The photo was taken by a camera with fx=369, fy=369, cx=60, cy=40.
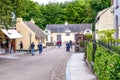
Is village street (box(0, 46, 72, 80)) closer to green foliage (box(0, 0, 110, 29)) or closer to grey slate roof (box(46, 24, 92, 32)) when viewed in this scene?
green foliage (box(0, 0, 110, 29))

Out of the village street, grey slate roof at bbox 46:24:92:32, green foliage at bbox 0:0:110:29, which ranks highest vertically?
green foliage at bbox 0:0:110:29

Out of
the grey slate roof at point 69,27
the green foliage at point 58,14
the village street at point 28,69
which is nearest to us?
the village street at point 28,69

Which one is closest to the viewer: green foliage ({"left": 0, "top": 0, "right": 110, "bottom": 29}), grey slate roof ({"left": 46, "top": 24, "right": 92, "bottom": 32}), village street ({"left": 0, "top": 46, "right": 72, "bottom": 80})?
village street ({"left": 0, "top": 46, "right": 72, "bottom": 80})

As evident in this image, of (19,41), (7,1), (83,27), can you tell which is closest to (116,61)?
(7,1)

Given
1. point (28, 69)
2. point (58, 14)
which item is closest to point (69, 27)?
point (58, 14)

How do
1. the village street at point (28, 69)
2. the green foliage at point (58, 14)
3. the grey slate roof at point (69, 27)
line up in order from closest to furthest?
the village street at point (28, 69) → the grey slate roof at point (69, 27) → the green foliage at point (58, 14)

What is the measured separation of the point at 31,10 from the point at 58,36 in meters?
9.44

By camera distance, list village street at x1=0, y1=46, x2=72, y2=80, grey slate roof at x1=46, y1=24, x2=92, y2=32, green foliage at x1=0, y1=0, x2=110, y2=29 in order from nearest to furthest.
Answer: village street at x1=0, y1=46, x2=72, y2=80 → grey slate roof at x1=46, y1=24, x2=92, y2=32 → green foliage at x1=0, y1=0, x2=110, y2=29

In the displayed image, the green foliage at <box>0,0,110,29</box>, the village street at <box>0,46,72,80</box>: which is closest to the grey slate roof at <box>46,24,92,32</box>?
the green foliage at <box>0,0,110,29</box>

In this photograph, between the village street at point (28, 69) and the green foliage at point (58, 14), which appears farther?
the green foliage at point (58, 14)

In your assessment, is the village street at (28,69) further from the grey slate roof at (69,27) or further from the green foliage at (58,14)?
the grey slate roof at (69,27)

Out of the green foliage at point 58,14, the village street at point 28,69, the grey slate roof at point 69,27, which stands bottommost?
the village street at point 28,69

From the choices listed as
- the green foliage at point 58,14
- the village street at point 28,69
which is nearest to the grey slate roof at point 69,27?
the green foliage at point 58,14

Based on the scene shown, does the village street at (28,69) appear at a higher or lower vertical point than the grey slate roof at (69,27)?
lower
